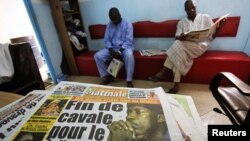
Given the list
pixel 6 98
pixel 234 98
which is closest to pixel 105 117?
pixel 6 98

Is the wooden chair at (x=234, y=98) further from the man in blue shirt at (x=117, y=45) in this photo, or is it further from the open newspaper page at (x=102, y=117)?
the man in blue shirt at (x=117, y=45)

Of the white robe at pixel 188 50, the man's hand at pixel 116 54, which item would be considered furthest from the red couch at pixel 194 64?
the man's hand at pixel 116 54

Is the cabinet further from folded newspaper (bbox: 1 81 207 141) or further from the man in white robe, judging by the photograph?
folded newspaper (bbox: 1 81 207 141)

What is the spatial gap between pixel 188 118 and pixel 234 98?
25.0 inches

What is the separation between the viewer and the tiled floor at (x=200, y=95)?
129cm

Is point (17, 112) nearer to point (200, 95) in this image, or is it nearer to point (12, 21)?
point (200, 95)

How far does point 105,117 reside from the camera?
0.47 metres

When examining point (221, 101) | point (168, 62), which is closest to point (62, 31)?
point (168, 62)

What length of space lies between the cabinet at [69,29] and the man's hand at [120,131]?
2147mm

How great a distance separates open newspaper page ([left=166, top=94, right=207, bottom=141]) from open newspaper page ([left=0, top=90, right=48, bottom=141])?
1.63ft

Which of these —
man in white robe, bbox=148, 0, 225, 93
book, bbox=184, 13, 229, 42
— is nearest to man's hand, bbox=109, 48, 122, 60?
man in white robe, bbox=148, 0, 225, 93

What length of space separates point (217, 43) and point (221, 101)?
1326 millimetres

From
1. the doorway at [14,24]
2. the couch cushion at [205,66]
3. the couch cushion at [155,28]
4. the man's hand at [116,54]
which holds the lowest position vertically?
the couch cushion at [205,66]

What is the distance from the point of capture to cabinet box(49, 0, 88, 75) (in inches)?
86.5
